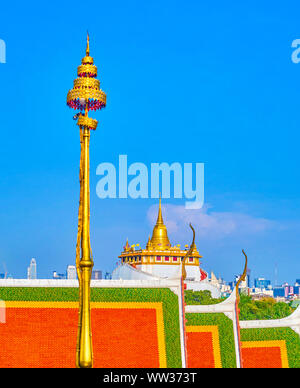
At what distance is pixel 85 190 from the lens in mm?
14719

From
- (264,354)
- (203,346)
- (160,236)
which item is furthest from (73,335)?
(160,236)

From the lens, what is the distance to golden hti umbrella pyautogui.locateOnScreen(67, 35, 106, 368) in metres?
14.0

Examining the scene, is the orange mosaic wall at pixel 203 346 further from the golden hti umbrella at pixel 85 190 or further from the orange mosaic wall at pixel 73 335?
the golden hti umbrella at pixel 85 190

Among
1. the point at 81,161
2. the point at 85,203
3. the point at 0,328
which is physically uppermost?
the point at 81,161

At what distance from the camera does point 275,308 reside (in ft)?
210

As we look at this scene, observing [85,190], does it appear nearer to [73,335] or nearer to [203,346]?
[73,335]

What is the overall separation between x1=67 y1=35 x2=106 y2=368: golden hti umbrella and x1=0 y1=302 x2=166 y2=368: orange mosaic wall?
29.6ft

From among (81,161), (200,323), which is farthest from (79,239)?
(200,323)

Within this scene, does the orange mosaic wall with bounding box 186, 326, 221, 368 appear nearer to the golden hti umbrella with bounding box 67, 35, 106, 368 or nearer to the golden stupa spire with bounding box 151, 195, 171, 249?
the golden hti umbrella with bounding box 67, 35, 106, 368

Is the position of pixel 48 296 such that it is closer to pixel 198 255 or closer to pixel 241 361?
pixel 241 361

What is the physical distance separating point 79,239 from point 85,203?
0.82 metres

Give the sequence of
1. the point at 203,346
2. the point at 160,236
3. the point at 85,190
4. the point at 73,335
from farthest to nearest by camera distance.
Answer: the point at 160,236
the point at 203,346
the point at 73,335
the point at 85,190

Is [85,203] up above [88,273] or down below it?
above

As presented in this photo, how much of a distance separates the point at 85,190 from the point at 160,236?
210 feet
